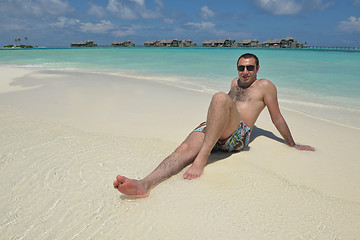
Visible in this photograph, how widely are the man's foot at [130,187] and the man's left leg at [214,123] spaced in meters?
0.46

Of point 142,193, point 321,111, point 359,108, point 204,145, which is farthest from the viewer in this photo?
point 359,108

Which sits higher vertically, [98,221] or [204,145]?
[204,145]

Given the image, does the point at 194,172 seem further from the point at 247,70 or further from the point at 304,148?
the point at 304,148

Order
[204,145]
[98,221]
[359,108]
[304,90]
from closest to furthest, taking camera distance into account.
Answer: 1. [98,221]
2. [204,145]
3. [359,108]
4. [304,90]

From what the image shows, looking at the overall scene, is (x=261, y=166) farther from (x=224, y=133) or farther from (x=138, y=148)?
(x=138, y=148)

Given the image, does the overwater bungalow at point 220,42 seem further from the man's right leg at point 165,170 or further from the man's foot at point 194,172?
the man's foot at point 194,172

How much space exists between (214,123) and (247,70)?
98 cm

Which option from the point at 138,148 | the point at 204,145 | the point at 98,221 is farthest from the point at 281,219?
the point at 138,148

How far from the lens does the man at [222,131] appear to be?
1.97 m

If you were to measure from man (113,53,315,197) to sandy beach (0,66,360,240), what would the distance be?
0.34ft

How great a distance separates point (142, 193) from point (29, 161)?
1321 millimetres

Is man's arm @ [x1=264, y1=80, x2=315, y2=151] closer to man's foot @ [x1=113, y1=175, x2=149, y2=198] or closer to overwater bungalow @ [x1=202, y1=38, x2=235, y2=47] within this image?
man's foot @ [x1=113, y1=175, x2=149, y2=198]

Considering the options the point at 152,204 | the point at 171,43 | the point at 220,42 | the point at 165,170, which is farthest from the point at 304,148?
the point at 171,43

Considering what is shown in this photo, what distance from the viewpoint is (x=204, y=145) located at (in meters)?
2.21
